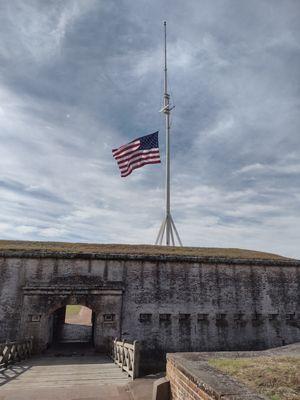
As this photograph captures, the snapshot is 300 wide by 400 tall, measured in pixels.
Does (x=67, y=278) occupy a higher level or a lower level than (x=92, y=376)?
higher

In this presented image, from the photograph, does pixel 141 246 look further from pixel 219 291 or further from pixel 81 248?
pixel 219 291

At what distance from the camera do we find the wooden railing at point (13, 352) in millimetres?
9691

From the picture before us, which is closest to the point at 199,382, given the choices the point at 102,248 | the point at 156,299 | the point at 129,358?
the point at 129,358

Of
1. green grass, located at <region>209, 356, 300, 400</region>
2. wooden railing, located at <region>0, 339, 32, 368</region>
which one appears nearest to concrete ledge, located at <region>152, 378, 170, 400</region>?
green grass, located at <region>209, 356, 300, 400</region>

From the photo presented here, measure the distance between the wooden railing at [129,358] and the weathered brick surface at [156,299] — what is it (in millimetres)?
3397

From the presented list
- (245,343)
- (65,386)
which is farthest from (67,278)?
(245,343)

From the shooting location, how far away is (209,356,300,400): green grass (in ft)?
13.3

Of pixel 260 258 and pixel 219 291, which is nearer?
pixel 219 291

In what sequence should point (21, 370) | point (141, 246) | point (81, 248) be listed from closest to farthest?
point (21, 370)
point (81, 248)
point (141, 246)

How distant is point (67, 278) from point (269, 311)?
9.75 meters

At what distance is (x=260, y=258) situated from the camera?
16.8m

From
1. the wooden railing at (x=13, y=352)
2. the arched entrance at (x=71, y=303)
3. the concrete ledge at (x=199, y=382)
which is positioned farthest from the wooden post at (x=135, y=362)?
the arched entrance at (x=71, y=303)

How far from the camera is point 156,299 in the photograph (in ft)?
48.7

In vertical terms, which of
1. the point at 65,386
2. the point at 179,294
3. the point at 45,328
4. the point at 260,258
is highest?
the point at 260,258
